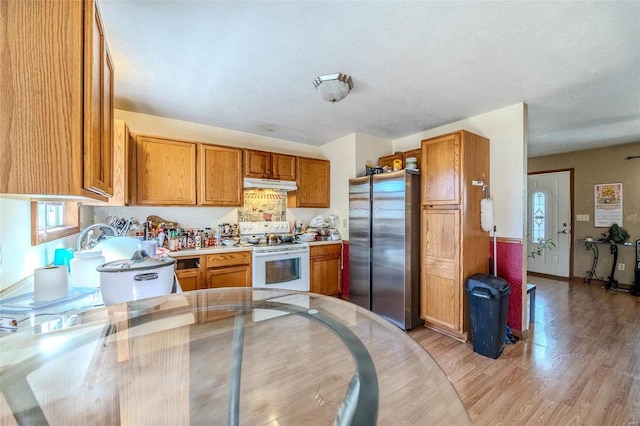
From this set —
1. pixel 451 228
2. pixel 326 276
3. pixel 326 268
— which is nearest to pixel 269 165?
pixel 326 268

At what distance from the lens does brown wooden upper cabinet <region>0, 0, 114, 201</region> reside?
2.65ft

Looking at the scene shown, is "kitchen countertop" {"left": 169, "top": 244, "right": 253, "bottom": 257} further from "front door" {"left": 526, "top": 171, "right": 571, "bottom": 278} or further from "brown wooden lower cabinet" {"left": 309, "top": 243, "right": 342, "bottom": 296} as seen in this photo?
"front door" {"left": 526, "top": 171, "right": 571, "bottom": 278}

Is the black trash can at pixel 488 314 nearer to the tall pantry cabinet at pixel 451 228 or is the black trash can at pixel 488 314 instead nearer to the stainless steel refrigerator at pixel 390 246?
the tall pantry cabinet at pixel 451 228

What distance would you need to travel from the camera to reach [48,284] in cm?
120

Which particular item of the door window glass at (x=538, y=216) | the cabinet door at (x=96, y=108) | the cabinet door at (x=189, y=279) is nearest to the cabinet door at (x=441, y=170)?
the cabinet door at (x=189, y=279)

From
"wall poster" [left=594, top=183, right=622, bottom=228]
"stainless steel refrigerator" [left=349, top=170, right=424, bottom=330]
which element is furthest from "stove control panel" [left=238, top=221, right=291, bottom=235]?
"wall poster" [left=594, top=183, right=622, bottom=228]

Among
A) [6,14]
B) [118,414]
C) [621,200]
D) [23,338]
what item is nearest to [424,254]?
[118,414]

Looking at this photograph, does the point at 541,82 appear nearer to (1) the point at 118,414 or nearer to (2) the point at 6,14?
(2) the point at 6,14

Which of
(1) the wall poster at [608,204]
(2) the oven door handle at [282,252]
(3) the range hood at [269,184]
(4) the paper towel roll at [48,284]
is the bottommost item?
(2) the oven door handle at [282,252]

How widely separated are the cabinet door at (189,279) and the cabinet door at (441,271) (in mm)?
2497

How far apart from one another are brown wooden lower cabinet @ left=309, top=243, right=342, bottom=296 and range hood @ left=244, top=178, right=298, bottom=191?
906 mm

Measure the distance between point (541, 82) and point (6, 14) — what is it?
324 centimetres

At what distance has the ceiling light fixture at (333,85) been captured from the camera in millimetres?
2188

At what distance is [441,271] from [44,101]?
308 cm
